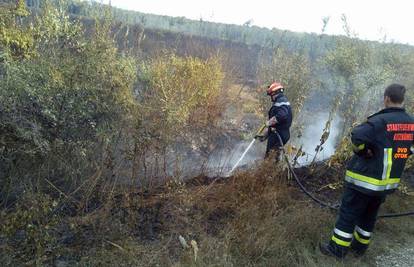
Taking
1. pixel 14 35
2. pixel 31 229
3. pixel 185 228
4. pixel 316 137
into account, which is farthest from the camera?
pixel 316 137

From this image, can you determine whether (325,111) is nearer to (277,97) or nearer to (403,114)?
(277,97)

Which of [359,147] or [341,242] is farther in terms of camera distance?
[341,242]

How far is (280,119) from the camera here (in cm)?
668

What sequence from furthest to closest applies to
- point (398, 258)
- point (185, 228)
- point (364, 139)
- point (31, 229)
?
point (398, 258)
point (185, 228)
point (364, 139)
point (31, 229)

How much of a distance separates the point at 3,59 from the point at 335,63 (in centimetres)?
1690

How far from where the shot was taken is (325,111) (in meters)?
21.1

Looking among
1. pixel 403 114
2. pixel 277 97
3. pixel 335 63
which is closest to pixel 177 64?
pixel 277 97

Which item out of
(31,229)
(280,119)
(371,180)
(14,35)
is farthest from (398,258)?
(14,35)

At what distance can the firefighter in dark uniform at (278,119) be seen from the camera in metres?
6.69

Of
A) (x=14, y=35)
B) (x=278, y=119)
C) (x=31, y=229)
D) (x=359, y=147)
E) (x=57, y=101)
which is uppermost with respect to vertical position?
(x=14, y=35)

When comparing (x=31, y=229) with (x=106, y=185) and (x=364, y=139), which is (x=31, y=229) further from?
(x=364, y=139)

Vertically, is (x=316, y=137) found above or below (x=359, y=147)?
below

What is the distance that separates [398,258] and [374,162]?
1.30 m

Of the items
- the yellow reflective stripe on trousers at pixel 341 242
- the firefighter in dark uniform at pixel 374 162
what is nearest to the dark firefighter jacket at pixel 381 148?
the firefighter in dark uniform at pixel 374 162
